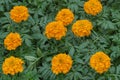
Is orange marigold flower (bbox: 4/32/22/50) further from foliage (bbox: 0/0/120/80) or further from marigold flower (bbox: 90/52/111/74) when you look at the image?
marigold flower (bbox: 90/52/111/74)

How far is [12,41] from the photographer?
3.30 m

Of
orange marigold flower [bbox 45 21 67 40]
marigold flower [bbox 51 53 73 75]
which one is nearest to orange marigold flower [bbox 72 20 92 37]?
orange marigold flower [bbox 45 21 67 40]

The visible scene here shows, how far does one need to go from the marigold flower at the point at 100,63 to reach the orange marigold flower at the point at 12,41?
0.70 metres

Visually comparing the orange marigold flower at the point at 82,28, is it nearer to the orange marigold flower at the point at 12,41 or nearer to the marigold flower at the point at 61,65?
the marigold flower at the point at 61,65

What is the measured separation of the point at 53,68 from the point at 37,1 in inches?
42.1

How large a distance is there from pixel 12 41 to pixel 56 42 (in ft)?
1.41

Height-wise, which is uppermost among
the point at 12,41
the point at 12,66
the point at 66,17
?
the point at 66,17

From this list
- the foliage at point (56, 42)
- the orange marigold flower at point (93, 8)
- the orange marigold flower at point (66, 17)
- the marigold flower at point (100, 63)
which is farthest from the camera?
the orange marigold flower at point (93, 8)

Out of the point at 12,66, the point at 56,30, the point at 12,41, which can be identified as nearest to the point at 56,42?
the point at 56,30

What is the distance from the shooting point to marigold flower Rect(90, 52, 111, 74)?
304cm

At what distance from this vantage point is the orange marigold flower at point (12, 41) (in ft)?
10.8

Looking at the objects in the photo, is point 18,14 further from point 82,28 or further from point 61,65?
point 61,65

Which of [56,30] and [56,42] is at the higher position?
[56,30]

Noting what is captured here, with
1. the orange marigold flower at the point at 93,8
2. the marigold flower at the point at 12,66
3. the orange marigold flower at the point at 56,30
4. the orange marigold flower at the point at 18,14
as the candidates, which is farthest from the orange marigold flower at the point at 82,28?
the marigold flower at the point at 12,66
